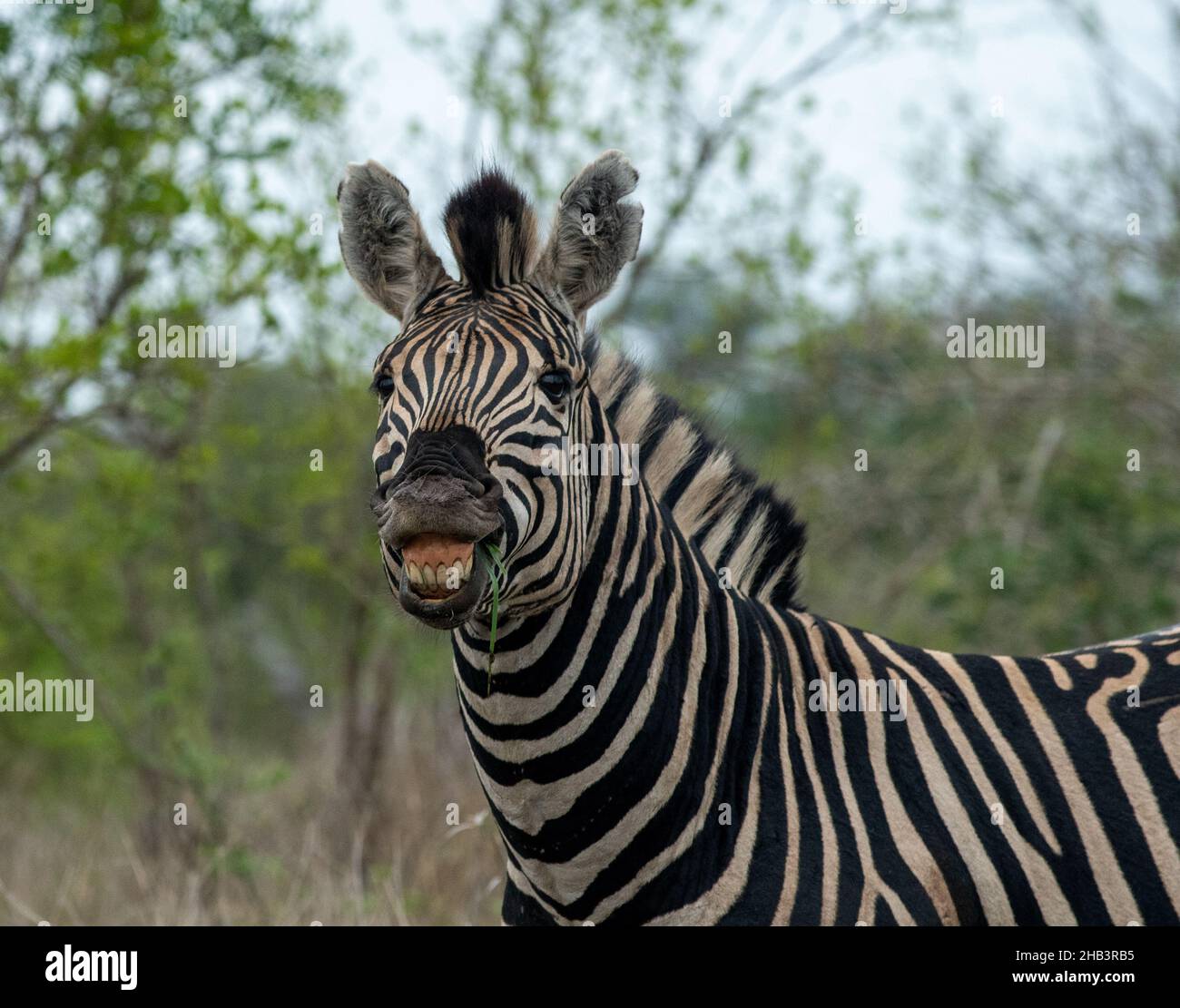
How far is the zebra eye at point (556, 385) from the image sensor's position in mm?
3744

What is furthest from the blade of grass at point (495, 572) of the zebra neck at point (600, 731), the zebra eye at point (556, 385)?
the zebra eye at point (556, 385)

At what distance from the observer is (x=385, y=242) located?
427 cm

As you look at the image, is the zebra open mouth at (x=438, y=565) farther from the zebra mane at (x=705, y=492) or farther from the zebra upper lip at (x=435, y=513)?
the zebra mane at (x=705, y=492)

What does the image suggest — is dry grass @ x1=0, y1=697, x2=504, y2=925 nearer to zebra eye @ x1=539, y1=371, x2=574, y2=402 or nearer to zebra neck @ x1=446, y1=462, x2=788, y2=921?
zebra neck @ x1=446, y1=462, x2=788, y2=921

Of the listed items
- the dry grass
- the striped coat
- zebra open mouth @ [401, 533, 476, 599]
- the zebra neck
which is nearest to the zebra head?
zebra open mouth @ [401, 533, 476, 599]

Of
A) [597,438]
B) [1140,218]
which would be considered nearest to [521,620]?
[597,438]

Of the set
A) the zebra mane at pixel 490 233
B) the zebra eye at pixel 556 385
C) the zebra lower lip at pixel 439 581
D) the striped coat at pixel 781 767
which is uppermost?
the zebra mane at pixel 490 233

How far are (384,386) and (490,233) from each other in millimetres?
575

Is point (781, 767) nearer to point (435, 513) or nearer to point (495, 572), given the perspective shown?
point (495, 572)

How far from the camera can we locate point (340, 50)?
11.4 metres

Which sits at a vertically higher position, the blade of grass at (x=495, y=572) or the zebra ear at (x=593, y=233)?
the zebra ear at (x=593, y=233)

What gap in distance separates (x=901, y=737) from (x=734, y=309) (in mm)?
9625

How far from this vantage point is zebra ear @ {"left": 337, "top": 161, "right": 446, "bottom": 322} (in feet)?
13.5

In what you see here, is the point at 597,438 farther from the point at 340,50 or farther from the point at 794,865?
the point at 340,50
